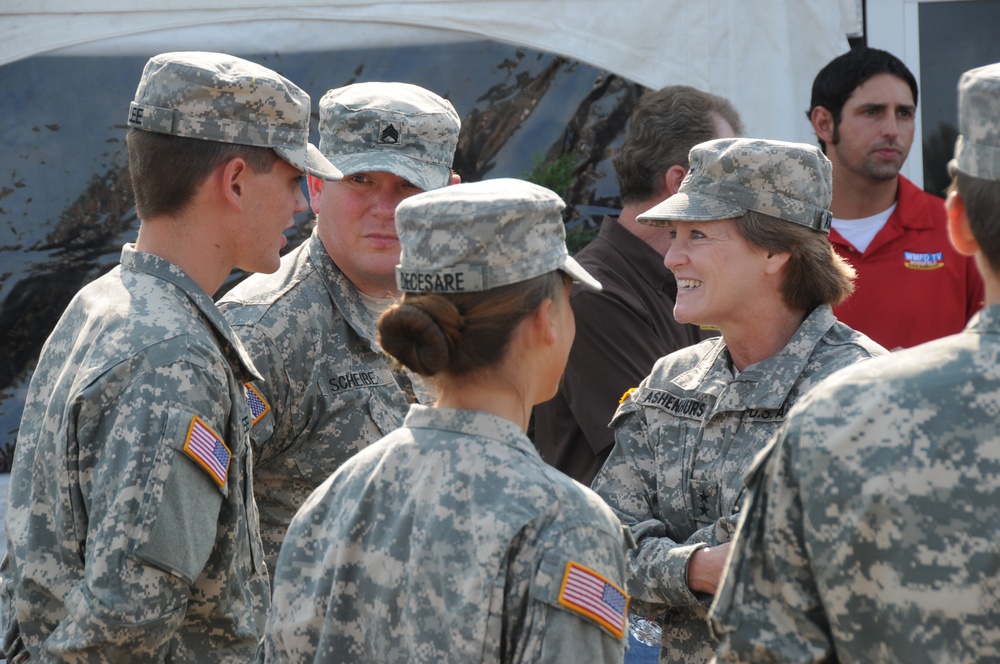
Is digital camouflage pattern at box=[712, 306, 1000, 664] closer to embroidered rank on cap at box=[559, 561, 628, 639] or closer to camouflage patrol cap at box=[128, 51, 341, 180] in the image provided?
embroidered rank on cap at box=[559, 561, 628, 639]

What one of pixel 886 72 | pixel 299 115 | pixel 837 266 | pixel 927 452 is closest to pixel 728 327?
pixel 837 266

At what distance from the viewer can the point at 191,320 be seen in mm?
2215

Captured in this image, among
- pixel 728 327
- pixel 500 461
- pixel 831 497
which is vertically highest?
pixel 831 497

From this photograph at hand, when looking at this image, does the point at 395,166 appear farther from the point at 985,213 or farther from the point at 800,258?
the point at 985,213

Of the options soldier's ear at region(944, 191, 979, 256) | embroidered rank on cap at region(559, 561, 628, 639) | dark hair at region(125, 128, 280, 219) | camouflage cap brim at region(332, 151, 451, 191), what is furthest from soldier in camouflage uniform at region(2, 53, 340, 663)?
soldier's ear at region(944, 191, 979, 256)

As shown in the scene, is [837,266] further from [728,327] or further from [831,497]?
[831,497]

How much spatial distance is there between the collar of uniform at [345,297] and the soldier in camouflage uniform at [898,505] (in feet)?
5.09

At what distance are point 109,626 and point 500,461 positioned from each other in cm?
79

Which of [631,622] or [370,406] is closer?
[370,406]

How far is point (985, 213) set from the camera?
153cm

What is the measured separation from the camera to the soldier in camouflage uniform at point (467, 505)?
5.53 feet

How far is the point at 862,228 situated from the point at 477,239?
2873 mm

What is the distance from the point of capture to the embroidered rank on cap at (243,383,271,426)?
271 centimetres

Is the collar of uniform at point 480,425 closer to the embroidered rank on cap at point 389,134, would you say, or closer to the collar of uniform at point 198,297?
the collar of uniform at point 198,297
